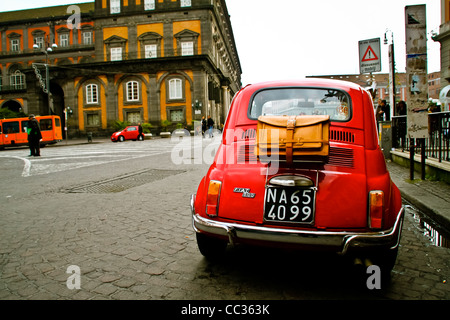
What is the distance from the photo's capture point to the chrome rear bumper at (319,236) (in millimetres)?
2480

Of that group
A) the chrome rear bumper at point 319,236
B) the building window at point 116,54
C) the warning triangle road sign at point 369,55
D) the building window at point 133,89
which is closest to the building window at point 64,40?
the building window at point 116,54

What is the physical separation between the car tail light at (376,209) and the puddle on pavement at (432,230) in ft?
6.03

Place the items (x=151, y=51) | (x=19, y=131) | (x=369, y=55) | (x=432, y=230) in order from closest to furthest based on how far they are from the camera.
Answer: (x=432, y=230) < (x=369, y=55) < (x=19, y=131) < (x=151, y=51)

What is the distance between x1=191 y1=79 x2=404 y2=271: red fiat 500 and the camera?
254 cm

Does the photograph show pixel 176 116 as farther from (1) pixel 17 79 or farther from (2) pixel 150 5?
(1) pixel 17 79

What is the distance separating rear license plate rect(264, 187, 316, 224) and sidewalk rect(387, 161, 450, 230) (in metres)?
2.82

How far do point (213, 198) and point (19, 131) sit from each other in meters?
32.6

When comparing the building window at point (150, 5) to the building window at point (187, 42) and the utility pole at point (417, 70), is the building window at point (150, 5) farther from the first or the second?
the utility pole at point (417, 70)

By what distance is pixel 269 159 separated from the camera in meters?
2.72

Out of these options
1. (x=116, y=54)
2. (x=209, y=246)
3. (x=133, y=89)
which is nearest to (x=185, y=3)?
(x=116, y=54)

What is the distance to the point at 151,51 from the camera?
161ft

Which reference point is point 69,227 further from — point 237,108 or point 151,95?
point 151,95

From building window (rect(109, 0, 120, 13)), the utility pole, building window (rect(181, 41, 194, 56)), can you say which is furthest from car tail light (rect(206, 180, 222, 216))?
building window (rect(109, 0, 120, 13))
